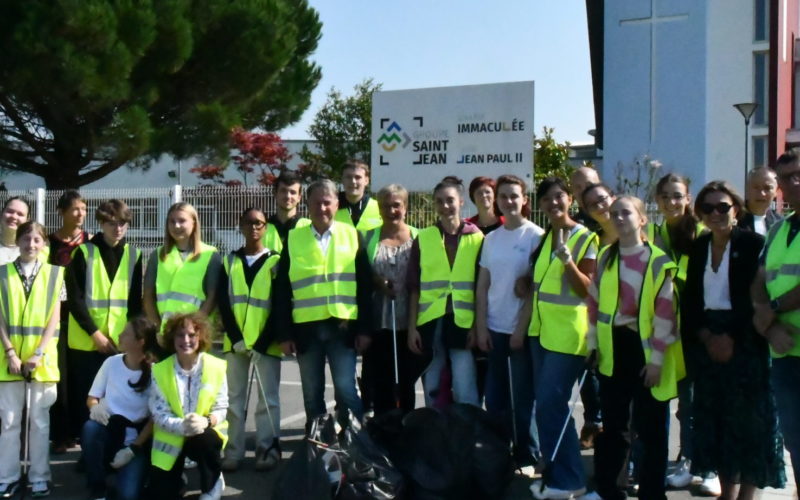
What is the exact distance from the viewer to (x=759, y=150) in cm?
2636

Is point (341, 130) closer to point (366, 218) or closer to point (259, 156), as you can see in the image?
point (259, 156)

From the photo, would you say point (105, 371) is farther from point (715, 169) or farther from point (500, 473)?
point (715, 169)

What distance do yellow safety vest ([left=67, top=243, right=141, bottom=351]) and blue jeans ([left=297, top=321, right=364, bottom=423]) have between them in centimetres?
140

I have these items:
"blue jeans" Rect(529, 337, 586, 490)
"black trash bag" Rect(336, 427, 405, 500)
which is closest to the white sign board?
"blue jeans" Rect(529, 337, 586, 490)

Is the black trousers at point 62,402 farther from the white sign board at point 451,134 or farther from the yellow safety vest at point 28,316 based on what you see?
the white sign board at point 451,134

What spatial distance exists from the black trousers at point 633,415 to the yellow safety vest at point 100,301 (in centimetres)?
345

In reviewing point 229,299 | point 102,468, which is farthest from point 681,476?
point 102,468

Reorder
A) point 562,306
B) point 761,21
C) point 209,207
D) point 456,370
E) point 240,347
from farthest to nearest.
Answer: point 761,21 < point 209,207 < point 240,347 < point 456,370 < point 562,306

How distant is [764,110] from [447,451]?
939 inches

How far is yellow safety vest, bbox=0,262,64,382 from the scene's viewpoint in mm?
5793

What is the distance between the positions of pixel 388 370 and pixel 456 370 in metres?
0.62

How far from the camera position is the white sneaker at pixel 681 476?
18.9ft

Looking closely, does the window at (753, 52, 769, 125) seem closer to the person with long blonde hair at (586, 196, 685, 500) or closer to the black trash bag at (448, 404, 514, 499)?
the person with long blonde hair at (586, 196, 685, 500)

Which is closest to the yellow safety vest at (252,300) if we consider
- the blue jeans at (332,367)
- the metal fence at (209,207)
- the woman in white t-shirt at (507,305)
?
the blue jeans at (332,367)
